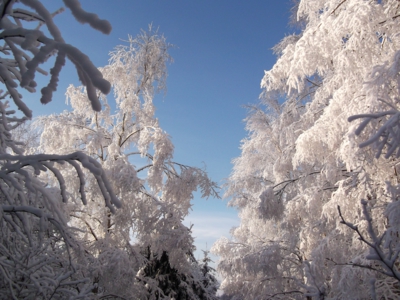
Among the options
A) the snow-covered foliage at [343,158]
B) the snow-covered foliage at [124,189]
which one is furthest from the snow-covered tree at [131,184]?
the snow-covered foliage at [343,158]

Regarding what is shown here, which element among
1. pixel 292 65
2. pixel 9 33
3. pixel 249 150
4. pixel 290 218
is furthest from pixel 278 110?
pixel 9 33

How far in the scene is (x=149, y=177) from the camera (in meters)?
7.22

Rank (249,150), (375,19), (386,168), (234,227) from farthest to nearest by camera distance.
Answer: (234,227) < (249,150) < (386,168) < (375,19)

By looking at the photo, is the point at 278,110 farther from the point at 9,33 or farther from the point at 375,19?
the point at 9,33

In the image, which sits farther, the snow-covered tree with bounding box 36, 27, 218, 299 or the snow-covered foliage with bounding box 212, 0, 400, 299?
the snow-covered tree with bounding box 36, 27, 218, 299

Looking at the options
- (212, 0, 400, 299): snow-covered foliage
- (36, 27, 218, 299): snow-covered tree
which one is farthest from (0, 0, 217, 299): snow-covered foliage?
(212, 0, 400, 299): snow-covered foliage

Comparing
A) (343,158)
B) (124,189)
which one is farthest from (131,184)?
(343,158)

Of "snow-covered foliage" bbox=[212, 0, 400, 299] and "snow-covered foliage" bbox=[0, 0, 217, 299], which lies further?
"snow-covered foliage" bbox=[0, 0, 217, 299]

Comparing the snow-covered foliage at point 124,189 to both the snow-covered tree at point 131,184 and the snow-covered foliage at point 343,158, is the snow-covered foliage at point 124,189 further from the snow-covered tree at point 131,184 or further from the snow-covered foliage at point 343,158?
the snow-covered foliage at point 343,158

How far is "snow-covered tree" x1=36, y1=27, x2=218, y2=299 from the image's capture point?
6324mm

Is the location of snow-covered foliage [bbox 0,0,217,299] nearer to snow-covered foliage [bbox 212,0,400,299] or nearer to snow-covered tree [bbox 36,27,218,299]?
snow-covered tree [bbox 36,27,218,299]

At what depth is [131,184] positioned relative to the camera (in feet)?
20.6

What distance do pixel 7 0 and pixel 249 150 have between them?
10732mm

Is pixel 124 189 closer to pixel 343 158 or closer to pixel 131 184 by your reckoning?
pixel 131 184
